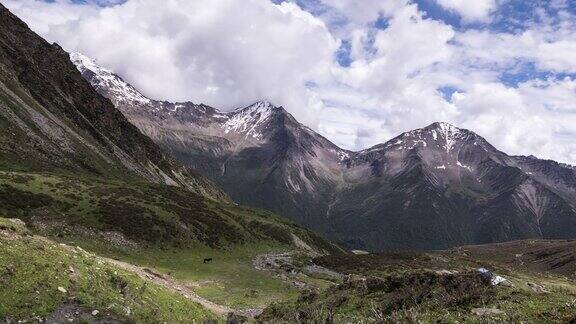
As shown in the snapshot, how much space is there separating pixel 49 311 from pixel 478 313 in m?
20.6

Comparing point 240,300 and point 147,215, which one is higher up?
point 147,215

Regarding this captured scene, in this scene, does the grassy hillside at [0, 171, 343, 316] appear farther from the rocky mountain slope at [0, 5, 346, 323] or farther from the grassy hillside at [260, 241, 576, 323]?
the grassy hillside at [260, 241, 576, 323]

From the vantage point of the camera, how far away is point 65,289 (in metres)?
26.4

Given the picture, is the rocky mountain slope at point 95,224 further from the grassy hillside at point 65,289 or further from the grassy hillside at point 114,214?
the grassy hillside at point 114,214

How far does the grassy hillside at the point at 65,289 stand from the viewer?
24594 mm

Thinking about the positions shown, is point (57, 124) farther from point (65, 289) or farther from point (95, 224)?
point (65, 289)

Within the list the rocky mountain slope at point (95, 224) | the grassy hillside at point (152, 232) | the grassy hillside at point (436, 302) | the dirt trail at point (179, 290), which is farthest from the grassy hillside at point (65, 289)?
the grassy hillside at point (152, 232)

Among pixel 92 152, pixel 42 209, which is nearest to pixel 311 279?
pixel 42 209

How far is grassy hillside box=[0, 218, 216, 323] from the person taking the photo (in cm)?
2459

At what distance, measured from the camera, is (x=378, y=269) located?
262 ft

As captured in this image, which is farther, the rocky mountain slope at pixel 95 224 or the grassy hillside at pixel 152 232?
the grassy hillside at pixel 152 232

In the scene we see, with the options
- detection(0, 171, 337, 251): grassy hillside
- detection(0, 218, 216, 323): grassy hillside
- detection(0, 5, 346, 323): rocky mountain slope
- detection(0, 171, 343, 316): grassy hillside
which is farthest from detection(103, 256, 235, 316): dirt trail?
detection(0, 171, 337, 251): grassy hillside

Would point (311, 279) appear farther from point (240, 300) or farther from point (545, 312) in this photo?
point (545, 312)

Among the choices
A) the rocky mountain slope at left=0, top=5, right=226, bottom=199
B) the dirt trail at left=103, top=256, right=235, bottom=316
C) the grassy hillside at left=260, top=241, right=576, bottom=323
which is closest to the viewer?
the grassy hillside at left=260, top=241, right=576, bottom=323
